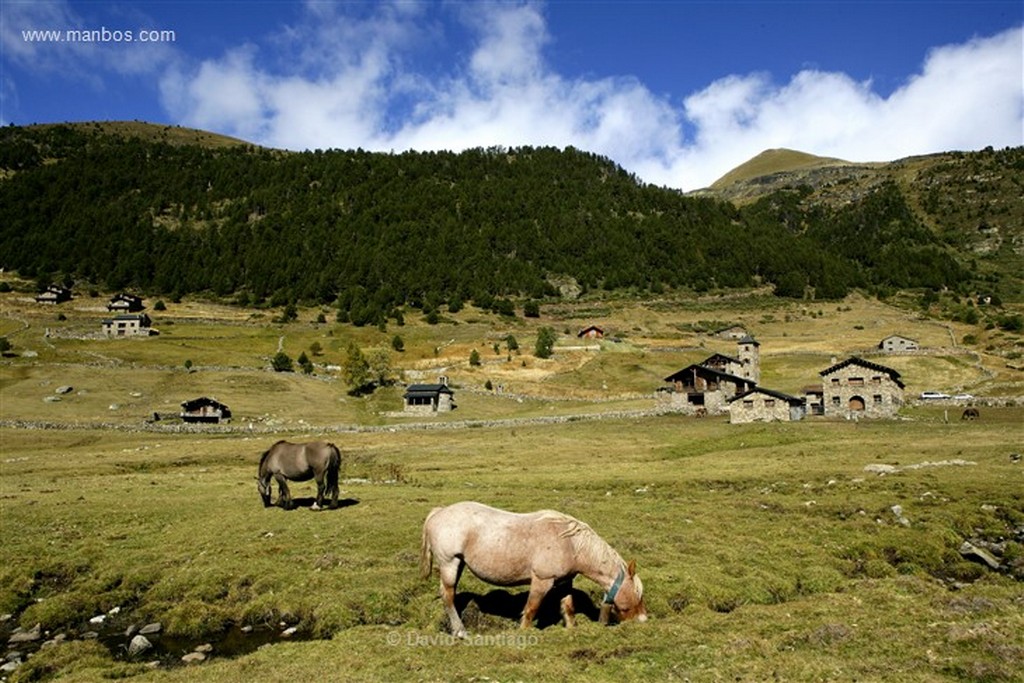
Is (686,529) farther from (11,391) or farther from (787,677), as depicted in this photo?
(11,391)

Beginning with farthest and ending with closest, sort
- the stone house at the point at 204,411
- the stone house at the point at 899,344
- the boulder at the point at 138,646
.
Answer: the stone house at the point at 899,344 → the stone house at the point at 204,411 → the boulder at the point at 138,646

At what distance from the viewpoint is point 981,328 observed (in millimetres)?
150875

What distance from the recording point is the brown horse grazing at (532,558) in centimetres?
1411

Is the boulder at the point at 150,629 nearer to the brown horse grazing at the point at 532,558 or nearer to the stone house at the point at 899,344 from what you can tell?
the brown horse grazing at the point at 532,558

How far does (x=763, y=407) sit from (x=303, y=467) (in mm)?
56621

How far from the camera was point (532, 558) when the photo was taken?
14148 mm

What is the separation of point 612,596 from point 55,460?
2234 inches

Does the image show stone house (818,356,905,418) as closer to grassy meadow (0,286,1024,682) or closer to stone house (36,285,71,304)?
grassy meadow (0,286,1024,682)

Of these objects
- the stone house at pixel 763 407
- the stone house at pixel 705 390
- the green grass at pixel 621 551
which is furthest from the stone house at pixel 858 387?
the green grass at pixel 621 551

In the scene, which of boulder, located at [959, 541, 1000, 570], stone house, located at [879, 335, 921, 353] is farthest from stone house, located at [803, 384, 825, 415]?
boulder, located at [959, 541, 1000, 570]

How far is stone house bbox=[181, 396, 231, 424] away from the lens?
84375 mm

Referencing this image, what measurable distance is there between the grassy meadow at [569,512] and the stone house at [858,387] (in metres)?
4.49
